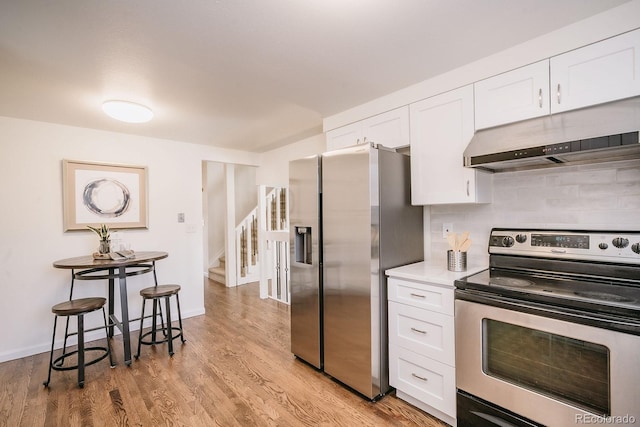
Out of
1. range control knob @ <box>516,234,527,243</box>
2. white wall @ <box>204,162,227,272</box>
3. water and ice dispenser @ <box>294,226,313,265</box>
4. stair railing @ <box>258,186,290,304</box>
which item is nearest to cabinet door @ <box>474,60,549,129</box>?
range control knob @ <box>516,234,527,243</box>

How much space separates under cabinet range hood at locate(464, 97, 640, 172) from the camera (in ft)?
4.59

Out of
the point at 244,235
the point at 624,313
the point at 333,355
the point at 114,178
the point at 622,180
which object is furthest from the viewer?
the point at 244,235

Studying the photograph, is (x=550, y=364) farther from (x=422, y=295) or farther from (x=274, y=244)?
(x=274, y=244)

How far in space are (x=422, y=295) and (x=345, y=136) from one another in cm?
162

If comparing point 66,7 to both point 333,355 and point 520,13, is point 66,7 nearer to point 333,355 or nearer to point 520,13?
point 520,13

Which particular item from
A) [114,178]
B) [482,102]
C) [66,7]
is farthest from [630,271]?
[114,178]

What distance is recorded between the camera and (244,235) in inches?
221

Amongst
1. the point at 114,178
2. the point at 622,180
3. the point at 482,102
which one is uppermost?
the point at 482,102

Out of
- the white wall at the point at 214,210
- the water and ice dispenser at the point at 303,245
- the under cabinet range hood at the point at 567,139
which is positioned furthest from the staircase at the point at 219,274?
the under cabinet range hood at the point at 567,139

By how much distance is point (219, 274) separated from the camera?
19.3 ft

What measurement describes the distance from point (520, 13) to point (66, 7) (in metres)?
2.20

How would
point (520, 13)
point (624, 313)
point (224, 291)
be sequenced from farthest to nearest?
point (224, 291)
point (520, 13)
point (624, 313)

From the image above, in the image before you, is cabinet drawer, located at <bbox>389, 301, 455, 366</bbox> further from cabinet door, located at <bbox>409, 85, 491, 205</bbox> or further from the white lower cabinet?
cabinet door, located at <bbox>409, 85, 491, 205</bbox>

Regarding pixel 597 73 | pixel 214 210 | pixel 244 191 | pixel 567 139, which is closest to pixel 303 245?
pixel 567 139
